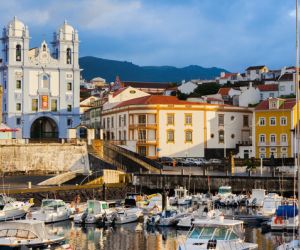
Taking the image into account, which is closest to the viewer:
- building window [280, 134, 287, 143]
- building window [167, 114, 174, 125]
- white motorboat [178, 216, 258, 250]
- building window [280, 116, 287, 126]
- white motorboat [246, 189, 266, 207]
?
white motorboat [178, 216, 258, 250]

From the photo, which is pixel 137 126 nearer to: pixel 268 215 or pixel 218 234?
pixel 268 215

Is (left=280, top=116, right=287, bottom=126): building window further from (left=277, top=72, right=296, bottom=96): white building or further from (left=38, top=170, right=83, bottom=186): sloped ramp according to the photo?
(left=38, top=170, right=83, bottom=186): sloped ramp

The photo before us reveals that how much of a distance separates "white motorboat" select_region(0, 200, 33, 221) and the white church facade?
3549 centimetres

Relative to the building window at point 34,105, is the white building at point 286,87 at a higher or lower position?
→ higher

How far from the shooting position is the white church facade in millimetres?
80562

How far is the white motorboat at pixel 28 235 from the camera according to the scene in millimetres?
30064

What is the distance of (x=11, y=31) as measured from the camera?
80.8m

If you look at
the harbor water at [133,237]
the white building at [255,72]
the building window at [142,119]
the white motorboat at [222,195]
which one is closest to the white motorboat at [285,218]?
the harbor water at [133,237]

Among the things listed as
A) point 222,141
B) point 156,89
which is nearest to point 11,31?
point 222,141

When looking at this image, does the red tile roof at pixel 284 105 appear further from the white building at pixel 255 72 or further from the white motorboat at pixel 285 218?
the white building at pixel 255 72

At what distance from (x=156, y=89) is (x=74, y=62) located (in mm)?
59604

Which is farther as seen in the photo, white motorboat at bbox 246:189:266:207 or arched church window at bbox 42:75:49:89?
arched church window at bbox 42:75:49:89

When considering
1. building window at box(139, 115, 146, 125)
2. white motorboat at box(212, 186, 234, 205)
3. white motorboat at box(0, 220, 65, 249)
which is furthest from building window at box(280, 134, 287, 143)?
white motorboat at box(0, 220, 65, 249)

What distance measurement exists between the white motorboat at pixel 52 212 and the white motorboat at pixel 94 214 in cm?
104
